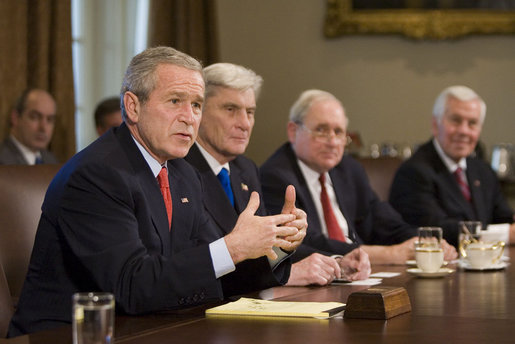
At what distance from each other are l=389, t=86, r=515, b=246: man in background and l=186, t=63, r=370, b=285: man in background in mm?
1377

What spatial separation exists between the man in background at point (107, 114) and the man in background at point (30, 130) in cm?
45

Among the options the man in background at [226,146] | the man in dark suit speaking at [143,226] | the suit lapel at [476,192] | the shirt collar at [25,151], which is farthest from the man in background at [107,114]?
the man in dark suit speaking at [143,226]

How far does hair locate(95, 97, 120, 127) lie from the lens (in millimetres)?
5902

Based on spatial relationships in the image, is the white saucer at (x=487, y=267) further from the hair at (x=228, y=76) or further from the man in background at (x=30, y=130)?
the man in background at (x=30, y=130)

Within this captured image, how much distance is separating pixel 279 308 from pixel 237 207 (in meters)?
1.28

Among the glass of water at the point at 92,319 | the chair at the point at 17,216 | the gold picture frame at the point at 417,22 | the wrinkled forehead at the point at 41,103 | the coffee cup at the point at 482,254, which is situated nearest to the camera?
the glass of water at the point at 92,319

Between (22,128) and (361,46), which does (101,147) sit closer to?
(22,128)

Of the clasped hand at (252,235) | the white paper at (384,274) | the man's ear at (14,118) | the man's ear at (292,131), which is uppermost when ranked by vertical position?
the man's ear at (14,118)

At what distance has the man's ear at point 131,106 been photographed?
2701mm

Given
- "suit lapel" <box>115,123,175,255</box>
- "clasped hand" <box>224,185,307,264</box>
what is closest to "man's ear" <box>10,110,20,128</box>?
"suit lapel" <box>115,123,175,255</box>

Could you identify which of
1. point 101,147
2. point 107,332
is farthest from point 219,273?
point 107,332

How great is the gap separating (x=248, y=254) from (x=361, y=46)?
526 cm

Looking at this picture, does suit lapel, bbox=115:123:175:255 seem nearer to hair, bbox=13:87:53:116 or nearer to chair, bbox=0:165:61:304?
chair, bbox=0:165:61:304

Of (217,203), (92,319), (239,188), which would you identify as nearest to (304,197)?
(239,188)
